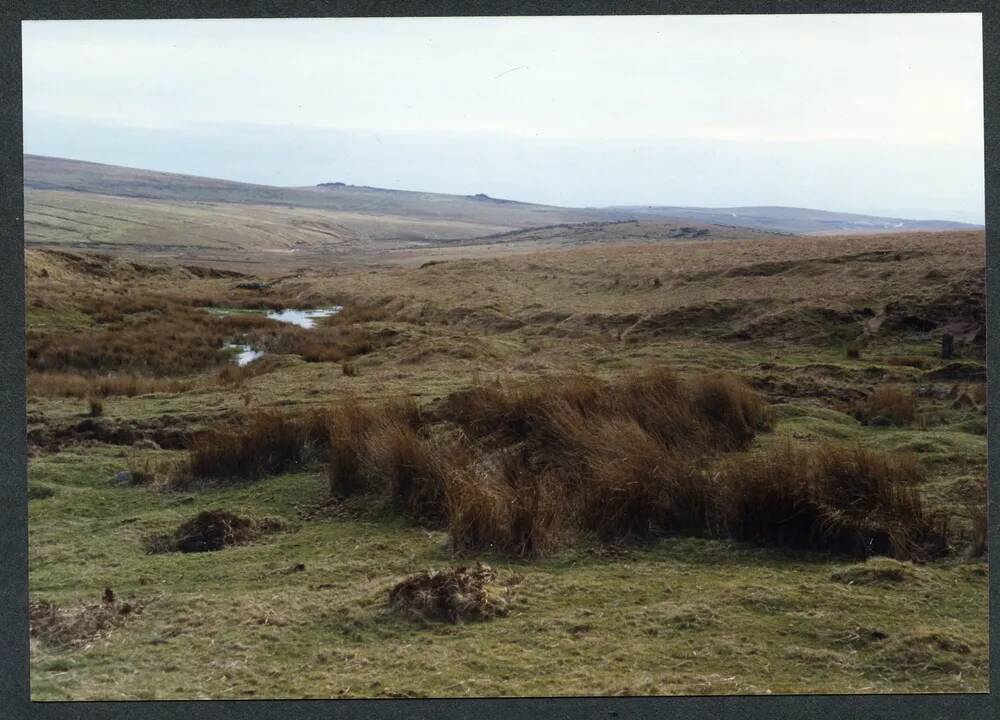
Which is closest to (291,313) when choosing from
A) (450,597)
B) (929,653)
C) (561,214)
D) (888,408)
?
(561,214)

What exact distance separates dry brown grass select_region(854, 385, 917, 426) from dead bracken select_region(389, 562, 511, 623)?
3.57 m

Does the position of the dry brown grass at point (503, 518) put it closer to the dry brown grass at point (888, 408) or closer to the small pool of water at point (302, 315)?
the dry brown grass at point (888, 408)

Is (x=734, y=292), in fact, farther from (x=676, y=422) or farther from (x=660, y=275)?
(x=676, y=422)

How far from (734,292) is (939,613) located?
258 inches

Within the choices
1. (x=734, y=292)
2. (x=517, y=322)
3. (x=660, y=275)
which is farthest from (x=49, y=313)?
(x=734, y=292)

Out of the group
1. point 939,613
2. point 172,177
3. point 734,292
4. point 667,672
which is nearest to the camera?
point 667,672

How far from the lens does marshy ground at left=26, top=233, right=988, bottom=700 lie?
4.17m

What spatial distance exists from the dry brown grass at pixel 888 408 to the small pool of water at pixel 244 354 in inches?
260

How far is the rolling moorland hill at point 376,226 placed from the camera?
936cm

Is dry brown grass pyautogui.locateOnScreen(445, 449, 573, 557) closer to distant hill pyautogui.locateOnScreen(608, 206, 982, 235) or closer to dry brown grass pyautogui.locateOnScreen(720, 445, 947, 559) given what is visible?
dry brown grass pyautogui.locateOnScreen(720, 445, 947, 559)

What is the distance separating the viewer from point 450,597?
14.8 ft

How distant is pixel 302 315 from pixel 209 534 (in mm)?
10680

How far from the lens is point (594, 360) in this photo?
28.1ft

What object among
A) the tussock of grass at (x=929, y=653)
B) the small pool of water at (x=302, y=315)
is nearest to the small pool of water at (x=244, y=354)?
the small pool of water at (x=302, y=315)
